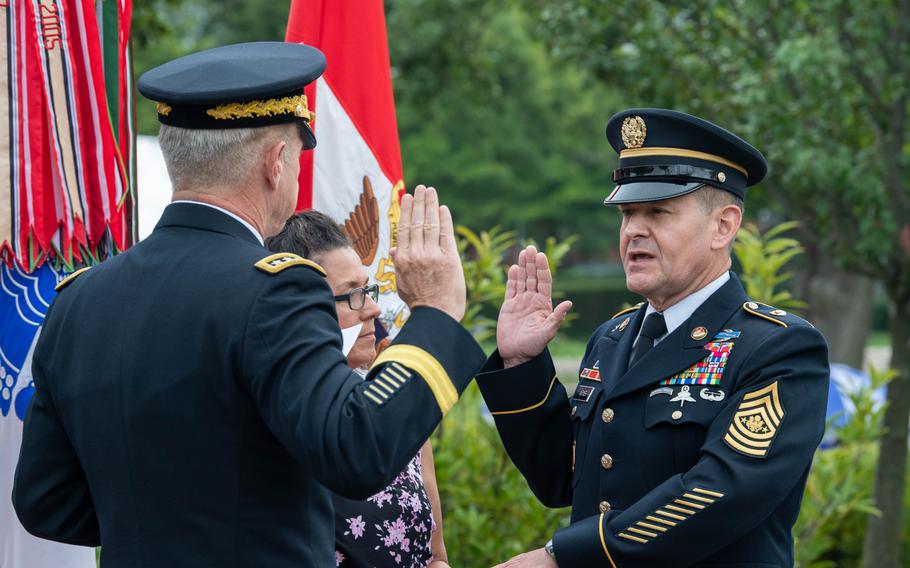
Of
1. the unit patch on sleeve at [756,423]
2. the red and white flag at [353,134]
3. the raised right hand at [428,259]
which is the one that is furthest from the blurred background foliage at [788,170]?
the raised right hand at [428,259]

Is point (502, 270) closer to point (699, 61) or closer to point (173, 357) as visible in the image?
point (699, 61)

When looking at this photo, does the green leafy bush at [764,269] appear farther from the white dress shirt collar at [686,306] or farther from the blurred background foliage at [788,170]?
the white dress shirt collar at [686,306]

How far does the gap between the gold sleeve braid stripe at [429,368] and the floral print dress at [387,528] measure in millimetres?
865

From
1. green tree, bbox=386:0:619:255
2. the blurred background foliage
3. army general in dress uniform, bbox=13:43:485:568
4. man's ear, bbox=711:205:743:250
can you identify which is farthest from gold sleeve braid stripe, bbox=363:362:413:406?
green tree, bbox=386:0:619:255

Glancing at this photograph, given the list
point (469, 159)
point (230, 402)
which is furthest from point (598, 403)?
point (469, 159)

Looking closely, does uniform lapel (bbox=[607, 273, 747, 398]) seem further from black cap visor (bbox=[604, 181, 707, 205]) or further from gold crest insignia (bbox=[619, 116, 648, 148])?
gold crest insignia (bbox=[619, 116, 648, 148])

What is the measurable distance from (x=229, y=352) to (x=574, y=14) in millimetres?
5756

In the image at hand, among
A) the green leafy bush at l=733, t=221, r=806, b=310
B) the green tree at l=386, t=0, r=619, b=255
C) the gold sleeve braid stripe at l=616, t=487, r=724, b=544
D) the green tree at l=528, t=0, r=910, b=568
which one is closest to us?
the gold sleeve braid stripe at l=616, t=487, r=724, b=544

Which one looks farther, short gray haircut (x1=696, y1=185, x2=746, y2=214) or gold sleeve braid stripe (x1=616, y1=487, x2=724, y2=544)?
short gray haircut (x1=696, y1=185, x2=746, y2=214)

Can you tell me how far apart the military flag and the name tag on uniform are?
56.0 inches

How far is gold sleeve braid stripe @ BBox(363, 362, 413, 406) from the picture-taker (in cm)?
187

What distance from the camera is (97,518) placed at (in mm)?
2250

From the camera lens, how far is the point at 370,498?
2844mm

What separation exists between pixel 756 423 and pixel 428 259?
0.90m
